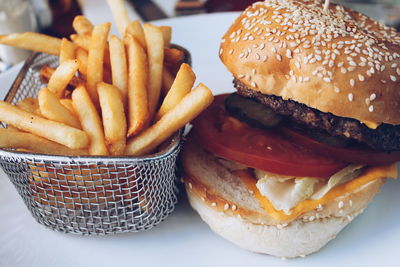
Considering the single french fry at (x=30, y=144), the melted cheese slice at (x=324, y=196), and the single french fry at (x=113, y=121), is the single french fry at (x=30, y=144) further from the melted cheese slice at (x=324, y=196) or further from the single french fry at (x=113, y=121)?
the melted cheese slice at (x=324, y=196)

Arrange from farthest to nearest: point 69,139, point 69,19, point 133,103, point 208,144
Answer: point 69,19 → point 208,144 → point 133,103 → point 69,139

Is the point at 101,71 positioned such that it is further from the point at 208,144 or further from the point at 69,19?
the point at 69,19

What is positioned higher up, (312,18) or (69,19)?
(312,18)

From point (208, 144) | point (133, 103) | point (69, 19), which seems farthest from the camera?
point (69, 19)

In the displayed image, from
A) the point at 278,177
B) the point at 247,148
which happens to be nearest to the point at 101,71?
the point at 247,148

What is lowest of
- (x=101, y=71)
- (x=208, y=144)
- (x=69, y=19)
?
(x=69, y=19)
